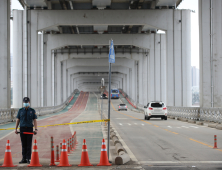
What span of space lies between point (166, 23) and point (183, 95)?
371 inches

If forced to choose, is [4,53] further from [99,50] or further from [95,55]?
[95,55]

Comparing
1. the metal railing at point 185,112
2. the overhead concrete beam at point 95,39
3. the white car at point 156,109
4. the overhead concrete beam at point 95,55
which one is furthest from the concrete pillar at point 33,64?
the overhead concrete beam at point 95,55

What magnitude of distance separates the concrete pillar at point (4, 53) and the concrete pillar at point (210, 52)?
53.9 feet

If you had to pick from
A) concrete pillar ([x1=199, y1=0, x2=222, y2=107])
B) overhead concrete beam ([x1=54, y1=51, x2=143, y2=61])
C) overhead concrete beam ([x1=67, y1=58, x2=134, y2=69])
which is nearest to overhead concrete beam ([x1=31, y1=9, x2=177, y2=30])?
concrete pillar ([x1=199, y1=0, x2=222, y2=107])

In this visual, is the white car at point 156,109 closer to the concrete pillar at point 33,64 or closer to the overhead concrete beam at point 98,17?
the overhead concrete beam at point 98,17

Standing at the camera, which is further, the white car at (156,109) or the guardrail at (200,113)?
the white car at (156,109)

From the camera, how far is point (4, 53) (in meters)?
29.9

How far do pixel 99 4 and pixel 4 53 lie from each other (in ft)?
52.6

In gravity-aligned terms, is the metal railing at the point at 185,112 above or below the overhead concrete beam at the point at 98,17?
below

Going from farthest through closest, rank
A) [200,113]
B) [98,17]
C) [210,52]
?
1. [98,17]
2. [200,113]
3. [210,52]

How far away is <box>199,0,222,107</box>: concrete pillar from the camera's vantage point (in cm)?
3006

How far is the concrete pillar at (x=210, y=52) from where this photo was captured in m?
30.1

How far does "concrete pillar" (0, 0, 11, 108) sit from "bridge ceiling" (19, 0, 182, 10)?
40.6 feet

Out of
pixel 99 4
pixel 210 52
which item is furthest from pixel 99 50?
pixel 210 52
